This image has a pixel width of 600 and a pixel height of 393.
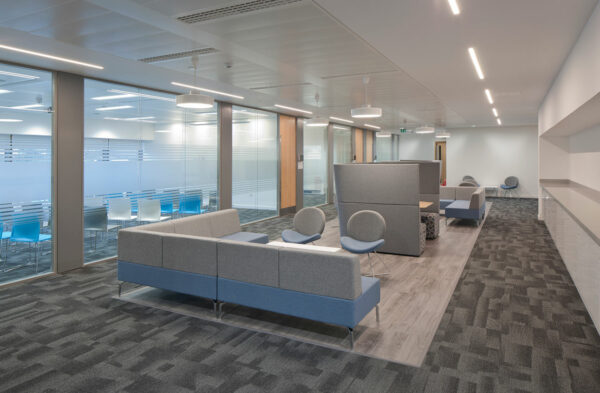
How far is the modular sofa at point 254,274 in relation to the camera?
11.7ft

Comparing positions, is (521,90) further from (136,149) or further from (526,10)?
(136,149)

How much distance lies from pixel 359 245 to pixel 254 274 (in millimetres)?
2006

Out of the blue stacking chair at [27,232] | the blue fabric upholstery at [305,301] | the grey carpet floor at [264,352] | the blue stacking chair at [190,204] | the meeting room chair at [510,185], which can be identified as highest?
the meeting room chair at [510,185]

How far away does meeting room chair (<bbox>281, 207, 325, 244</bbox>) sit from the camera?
6.20 meters

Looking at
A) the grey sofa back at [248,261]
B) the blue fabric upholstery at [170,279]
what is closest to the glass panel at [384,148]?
the grey sofa back at [248,261]

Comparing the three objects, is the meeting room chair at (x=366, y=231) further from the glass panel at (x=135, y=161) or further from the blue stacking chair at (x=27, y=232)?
the blue stacking chair at (x=27, y=232)

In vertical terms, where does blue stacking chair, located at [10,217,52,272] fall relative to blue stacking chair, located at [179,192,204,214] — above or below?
below

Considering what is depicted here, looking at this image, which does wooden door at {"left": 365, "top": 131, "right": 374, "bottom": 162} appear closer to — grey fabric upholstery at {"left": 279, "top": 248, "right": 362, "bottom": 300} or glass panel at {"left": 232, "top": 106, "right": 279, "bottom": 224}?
glass panel at {"left": 232, "top": 106, "right": 279, "bottom": 224}

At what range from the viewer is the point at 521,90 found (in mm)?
8117

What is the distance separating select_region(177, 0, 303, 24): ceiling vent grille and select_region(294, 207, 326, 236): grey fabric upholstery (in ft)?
10.6

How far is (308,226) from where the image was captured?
6355mm

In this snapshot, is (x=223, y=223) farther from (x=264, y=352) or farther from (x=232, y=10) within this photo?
(x=232, y=10)

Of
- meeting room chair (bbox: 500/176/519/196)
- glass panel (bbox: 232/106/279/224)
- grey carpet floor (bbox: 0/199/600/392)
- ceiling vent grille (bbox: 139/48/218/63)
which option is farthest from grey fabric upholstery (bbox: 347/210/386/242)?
meeting room chair (bbox: 500/176/519/196)

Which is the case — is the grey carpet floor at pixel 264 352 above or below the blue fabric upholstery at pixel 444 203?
below
